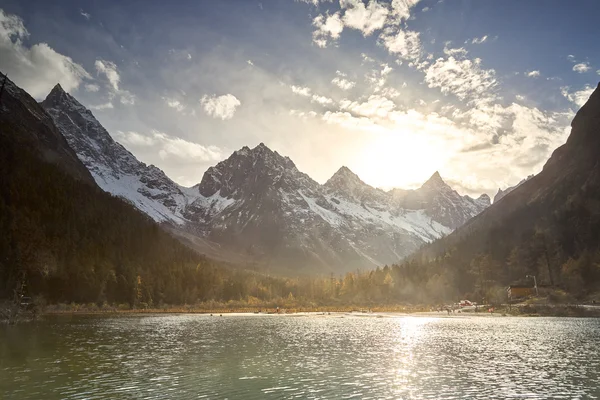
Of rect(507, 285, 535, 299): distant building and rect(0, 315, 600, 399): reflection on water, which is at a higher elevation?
rect(507, 285, 535, 299): distant building

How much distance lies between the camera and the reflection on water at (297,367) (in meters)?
37.3

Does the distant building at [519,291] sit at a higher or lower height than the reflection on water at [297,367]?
higher

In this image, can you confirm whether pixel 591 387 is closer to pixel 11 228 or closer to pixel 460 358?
pixel 460 358

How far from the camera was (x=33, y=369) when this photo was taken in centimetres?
4656

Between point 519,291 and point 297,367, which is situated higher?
point 519,291

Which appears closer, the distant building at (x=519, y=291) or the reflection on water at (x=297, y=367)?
the reflection on water at (x=297, y=367)

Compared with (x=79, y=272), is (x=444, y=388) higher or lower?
lower

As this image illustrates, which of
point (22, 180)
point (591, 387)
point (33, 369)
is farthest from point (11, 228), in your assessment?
point (591, 387)

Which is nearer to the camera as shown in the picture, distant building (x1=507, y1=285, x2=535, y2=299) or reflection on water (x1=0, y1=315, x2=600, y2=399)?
reflection on water (x1=0, y1=315, x2=600, y2=399)

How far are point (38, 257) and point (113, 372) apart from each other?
134719 millimetres

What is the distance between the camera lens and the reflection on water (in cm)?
3731

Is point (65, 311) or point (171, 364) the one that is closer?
point (171, 364)

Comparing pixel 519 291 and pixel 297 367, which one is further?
pixel 519 291

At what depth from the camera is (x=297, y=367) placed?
49.3 meters
